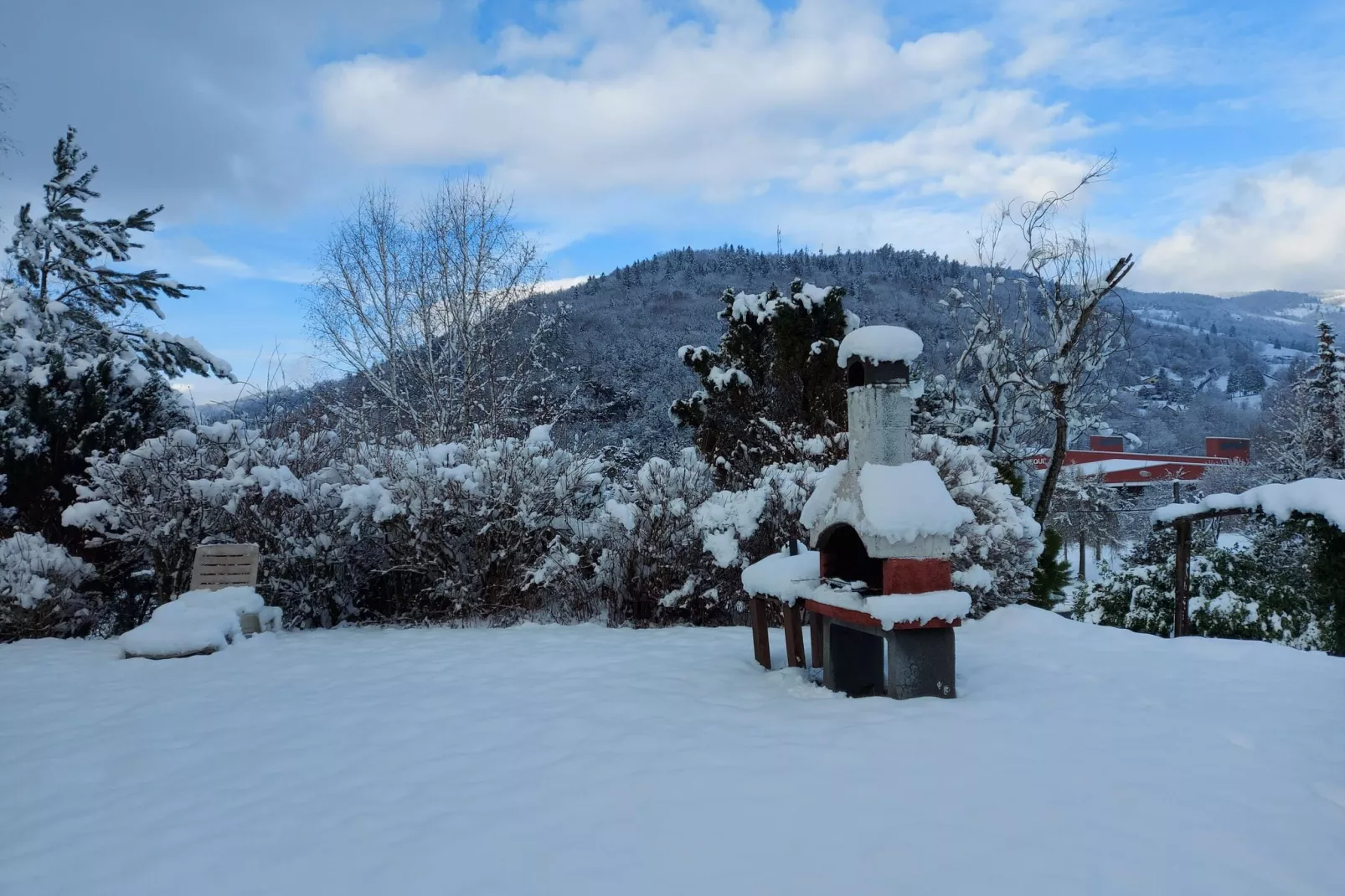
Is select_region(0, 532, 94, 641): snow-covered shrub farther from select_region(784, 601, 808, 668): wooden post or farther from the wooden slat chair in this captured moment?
select_region(784, 601, 808, 668): wooden post

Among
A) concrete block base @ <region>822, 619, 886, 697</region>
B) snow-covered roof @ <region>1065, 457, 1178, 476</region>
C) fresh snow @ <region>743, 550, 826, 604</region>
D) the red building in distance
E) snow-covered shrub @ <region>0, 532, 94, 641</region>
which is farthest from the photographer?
the red building in distance

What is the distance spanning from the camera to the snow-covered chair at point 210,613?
6.29 m

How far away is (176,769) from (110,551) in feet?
18.8

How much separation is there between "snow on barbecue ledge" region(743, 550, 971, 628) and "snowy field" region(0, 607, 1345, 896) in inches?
21.2

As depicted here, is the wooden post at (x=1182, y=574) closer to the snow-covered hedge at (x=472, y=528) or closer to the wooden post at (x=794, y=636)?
the snow-covered hedge at (x=472, y=528)

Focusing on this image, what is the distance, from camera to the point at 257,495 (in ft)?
26.3

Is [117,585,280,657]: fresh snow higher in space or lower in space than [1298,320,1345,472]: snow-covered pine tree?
lower

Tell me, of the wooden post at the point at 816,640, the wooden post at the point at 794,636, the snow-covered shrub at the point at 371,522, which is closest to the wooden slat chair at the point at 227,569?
the snow-covered shrub at the point at 371,522

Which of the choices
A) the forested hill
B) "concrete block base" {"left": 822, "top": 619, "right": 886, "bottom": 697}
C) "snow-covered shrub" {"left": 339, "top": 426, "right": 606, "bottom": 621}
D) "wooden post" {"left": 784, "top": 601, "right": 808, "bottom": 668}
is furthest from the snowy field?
the forested hill

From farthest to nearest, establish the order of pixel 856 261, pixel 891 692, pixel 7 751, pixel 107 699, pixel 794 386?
pixel 856 261, pixel 794 386, pixel 107 699, pixel 891 692, pixel 7 751

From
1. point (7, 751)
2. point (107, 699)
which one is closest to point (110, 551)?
point (107, 699)

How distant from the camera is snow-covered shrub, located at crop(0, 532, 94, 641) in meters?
7.11

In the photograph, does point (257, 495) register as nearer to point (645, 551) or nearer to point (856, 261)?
point (645, 551)

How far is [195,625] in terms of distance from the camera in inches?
255
